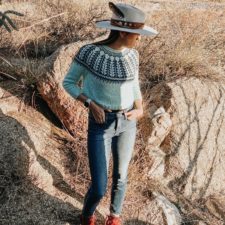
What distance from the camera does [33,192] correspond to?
3.85 m

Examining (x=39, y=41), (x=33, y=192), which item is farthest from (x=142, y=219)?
(x=39, y=41)

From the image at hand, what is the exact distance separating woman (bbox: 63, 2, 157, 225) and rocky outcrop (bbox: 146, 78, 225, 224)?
1.30 m

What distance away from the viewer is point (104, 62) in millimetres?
3059

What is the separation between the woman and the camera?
3.03 m

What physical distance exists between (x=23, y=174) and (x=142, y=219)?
94 centimetres

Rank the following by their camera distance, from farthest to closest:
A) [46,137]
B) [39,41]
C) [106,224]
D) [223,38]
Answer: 1. [223,38]
2. [39,41]
3. [46,137]
4. [106,224]

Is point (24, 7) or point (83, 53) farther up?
point (83, 53)

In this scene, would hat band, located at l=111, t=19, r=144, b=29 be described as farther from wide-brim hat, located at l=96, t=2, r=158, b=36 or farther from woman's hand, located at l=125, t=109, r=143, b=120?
woman's hand, located at l=125, t=109, r=143, b=120

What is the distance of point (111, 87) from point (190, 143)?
1.83 m

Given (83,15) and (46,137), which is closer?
(46,137)

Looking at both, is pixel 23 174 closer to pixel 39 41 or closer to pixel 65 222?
pixel 65 222

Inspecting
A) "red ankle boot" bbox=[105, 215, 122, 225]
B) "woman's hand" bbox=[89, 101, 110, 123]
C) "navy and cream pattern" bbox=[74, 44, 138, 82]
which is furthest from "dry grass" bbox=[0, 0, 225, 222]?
"navy and cream pattern" bbox=[74, 44, 138, 82]

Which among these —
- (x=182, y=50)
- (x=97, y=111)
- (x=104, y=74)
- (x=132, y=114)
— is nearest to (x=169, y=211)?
(x=132, y=114)

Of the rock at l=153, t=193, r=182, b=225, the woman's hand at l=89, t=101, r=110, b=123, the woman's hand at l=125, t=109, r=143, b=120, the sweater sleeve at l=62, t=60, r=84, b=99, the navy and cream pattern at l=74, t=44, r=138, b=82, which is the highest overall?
the navy and cream pattern at l=74, t=44, r=138, b=82
